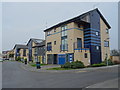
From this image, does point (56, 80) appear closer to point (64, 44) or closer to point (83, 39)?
point (64, 44)

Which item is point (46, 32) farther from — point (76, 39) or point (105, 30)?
point (105, 30)

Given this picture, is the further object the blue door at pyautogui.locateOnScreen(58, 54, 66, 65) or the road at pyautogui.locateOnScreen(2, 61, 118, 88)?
the blue door at pyautogui.locateOnScreen(58, 54, 66, 65)

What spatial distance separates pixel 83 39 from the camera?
Answer: 22.8 m

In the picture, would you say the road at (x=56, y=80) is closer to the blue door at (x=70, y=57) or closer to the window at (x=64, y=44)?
the blue door at (x=70, y=57)

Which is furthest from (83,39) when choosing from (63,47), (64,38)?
(63,47)

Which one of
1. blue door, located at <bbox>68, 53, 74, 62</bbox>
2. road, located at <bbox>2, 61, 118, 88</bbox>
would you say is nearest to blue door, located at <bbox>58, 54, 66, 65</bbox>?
blue door, located at <bbox>68, 53, 74, 62</bbox>

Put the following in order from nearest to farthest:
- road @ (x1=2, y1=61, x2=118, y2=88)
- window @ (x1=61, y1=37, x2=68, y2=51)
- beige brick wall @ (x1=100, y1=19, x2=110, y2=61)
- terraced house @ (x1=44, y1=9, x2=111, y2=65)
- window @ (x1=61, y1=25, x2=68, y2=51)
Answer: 1. road @ (x1=2, y1=61, x2=118, y2=88)
2. terraced house @ (x1=44, y1=9, x2=111, y2=65)
3. window @ (x1=61, y1=37, x2=68, y2=51)
4. window @ (x1=61, y1=25, x2=68, y2=51)
5. beige brick wall @ (x1=100, y1=19, x2=110, y2=61)

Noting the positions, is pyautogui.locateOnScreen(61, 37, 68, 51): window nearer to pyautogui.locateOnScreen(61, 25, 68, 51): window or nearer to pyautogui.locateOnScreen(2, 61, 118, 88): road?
pyautogui.locateOnScreen(61, 25, 68, 51): window

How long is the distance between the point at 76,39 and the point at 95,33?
4412 millimetres

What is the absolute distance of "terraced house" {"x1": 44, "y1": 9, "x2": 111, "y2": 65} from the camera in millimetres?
20969

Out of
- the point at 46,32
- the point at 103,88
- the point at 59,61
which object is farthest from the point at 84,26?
the point at 103,88

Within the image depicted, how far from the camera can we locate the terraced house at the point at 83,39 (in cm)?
2097

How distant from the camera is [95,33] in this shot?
22594 millimetres

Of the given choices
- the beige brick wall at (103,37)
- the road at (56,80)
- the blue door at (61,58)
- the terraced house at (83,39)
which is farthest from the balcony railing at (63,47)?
the road at (56,80)
